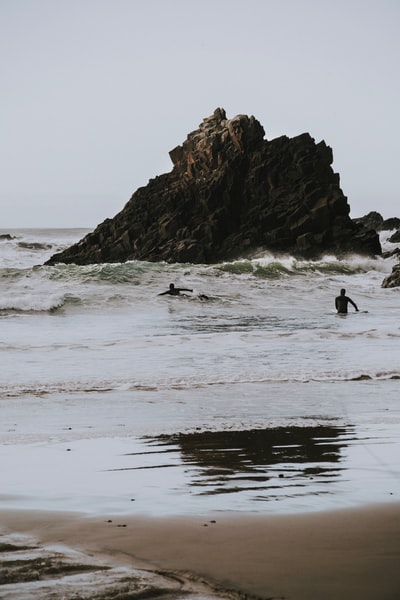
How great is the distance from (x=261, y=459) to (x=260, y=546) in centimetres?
214

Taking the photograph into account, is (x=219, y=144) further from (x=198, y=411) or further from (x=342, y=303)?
(x=198, y=411)

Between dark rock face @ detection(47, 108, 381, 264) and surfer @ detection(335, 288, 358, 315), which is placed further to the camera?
dark rock face @ detection(47, 108, 381, 264)

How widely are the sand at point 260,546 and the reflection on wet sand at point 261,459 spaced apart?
0.62 meters

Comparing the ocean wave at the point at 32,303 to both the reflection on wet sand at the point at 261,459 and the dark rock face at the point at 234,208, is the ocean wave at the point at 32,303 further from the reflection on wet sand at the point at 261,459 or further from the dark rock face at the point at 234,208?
the dark rock face at the point at 234,208

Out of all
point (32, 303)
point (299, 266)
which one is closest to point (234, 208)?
point (299, 266)

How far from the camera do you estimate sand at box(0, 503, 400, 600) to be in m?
3.15

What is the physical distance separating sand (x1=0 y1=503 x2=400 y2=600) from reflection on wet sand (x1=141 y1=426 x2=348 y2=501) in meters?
0.62

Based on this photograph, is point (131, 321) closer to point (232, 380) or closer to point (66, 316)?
point (66, 316)

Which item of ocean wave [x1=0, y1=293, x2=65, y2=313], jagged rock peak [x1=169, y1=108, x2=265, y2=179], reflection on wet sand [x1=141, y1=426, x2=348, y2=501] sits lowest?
reflection on wet sand [x1=141, y1=426, x2=348, y2=501]

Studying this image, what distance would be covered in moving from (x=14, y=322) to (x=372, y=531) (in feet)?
61.4

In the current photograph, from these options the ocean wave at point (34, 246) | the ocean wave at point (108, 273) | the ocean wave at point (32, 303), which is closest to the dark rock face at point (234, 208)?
the ocean wave at point (108, 273)

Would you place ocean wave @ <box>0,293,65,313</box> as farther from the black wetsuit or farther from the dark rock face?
the dark rock face

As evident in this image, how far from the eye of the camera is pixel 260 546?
3.64 metres

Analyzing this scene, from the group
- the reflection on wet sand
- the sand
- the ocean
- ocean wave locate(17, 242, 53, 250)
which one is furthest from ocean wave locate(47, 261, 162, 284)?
the sand
